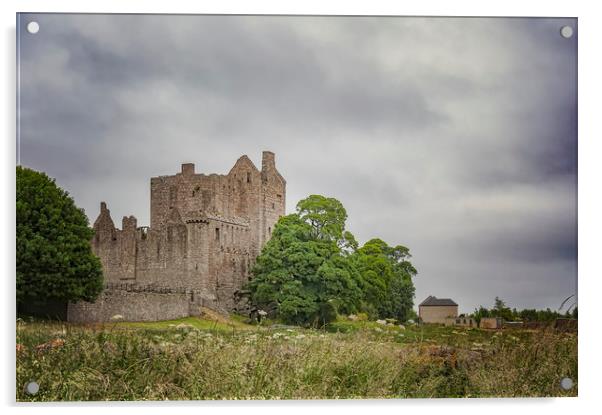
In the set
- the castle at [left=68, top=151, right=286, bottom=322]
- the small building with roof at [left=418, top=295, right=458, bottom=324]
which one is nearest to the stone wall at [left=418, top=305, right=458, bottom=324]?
the small building with roof at [left=418, top=295, right=458, bottom=324]

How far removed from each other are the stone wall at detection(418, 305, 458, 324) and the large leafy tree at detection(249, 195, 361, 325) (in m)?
0.71

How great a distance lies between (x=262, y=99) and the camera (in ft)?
34.1

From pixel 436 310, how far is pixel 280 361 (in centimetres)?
176

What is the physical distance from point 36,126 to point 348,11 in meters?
3.22

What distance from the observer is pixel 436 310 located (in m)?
10.6

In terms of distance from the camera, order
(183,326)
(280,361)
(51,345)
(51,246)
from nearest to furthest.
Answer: (51,345) < (280,361) < (51,246) < (183,326)

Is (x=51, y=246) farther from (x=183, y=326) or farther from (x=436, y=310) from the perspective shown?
(x=436, y=310)

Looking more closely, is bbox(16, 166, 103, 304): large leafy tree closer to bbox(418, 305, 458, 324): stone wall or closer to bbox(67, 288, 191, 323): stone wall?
bbox(67, 288, 191, 323): stone wall

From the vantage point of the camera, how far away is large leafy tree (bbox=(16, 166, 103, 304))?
9836mm

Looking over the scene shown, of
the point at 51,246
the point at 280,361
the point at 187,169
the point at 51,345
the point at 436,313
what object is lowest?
the point at 280,361

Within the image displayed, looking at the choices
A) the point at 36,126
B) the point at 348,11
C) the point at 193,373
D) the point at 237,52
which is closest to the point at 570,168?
the point at 348,11
